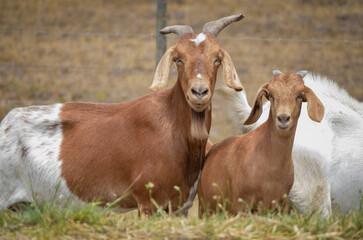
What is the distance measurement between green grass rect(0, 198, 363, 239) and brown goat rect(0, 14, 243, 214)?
68 cm

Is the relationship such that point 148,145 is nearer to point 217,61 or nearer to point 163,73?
point 163,73

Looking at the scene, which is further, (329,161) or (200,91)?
(329,161)

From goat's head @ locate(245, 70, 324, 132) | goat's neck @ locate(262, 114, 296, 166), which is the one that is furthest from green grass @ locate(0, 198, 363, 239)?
goat's head @ locate(245, 70, 324, 132)

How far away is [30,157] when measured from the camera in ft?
16.3

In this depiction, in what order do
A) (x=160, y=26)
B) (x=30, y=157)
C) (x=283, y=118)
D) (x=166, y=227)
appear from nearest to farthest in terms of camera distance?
(x=166, y=227)
(x=283, y=118)
(x=30, y=157)
(x=160, y=26)

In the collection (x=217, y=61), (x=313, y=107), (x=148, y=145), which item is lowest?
(x=148, y=145)

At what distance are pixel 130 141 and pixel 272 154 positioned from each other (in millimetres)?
1185

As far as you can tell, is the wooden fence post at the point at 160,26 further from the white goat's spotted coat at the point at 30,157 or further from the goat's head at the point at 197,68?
the goat's head at the point at 197,68

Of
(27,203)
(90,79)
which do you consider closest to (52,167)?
(27,203)

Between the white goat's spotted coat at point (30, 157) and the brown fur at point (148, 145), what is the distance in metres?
0.10

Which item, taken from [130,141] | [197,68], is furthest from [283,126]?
[130,141]

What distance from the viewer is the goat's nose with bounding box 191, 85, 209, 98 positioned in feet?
13.7

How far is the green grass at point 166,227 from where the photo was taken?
350 cm

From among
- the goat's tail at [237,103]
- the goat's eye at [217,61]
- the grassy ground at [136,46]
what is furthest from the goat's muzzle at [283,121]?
the grassy ground at [136,46]
